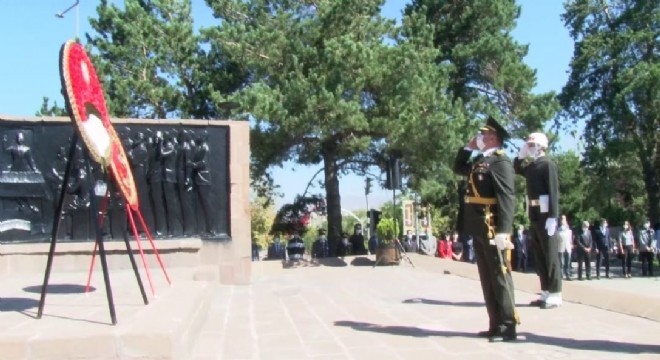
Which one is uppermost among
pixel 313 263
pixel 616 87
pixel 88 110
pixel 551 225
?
pixel 616 87

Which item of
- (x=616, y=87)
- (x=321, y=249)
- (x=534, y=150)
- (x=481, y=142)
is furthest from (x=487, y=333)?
(x=616, y=87)

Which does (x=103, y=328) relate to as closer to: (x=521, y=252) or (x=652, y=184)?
(x=521, y=252)

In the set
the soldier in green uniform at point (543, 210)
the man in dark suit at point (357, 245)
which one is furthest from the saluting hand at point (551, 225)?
the man in dark suit at point (357, 245)

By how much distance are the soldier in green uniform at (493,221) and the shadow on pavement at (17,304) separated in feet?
13.3

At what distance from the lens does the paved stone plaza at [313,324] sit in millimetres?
4910

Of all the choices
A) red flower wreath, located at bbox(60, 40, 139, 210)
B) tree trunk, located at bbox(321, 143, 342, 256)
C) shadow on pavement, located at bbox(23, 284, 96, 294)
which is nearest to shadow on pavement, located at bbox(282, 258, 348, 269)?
tree trunk, located at bbox(321, 143, 342, 256)

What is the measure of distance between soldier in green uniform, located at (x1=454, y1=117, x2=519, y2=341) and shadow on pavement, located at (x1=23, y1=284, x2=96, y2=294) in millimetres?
4464

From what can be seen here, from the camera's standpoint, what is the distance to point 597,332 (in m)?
6.34

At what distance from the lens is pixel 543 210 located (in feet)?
25.7

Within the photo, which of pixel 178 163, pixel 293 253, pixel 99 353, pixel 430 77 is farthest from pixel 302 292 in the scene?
pixel 430 77

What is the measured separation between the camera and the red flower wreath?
18.8 feet

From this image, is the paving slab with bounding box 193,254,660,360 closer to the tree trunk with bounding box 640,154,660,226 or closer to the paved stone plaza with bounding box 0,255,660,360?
the paved stone plaza with bounding box 0,255,660,360

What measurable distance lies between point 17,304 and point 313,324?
2851mm

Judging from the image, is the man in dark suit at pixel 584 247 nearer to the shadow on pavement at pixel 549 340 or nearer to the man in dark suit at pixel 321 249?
the man in dark suit at pixel 321 249
